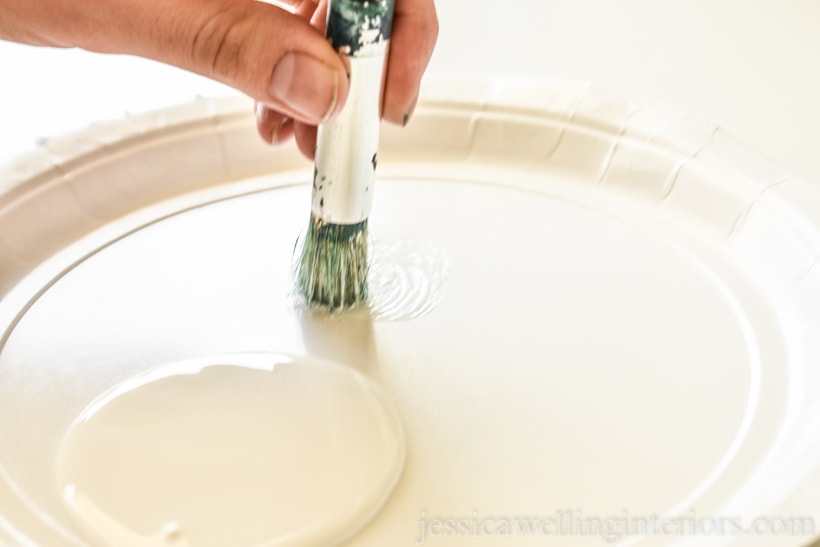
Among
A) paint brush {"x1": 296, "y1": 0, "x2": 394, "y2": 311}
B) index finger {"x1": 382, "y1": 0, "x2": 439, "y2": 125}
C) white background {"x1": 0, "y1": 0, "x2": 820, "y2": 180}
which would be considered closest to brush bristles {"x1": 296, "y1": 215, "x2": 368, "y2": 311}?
paint brush {"x1": 296, "y1": 0, "x2": 394, "y2": 311}

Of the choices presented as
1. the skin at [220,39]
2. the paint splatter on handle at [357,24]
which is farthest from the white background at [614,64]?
the paint splatter on handle at [357,24]

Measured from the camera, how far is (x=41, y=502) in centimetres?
55

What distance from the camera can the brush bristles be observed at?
69cm

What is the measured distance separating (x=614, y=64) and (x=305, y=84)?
60 cm

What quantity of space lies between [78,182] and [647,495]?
22.3 inches

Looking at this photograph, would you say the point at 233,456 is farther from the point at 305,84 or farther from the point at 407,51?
the point at 407,51

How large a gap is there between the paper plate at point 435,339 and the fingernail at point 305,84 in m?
0.18

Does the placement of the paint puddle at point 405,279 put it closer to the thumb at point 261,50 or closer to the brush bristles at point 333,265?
the brush bristles at point 333,265

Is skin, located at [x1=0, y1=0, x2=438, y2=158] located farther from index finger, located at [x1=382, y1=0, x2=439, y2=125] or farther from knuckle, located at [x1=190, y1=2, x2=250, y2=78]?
index finger, located at [x1=382, y1=0, x2=439, y2=125]

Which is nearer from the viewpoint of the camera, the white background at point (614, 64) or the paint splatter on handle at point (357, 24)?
the paint splatter on handle at point (357, 24)

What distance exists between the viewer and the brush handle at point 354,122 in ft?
1.91

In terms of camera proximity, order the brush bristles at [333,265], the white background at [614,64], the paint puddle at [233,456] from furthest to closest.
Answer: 1. the white background at [614,64]
2. the brush bristles at [333,265]
3. the paint puddle at [233,456]

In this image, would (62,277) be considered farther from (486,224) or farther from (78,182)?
(486,224)

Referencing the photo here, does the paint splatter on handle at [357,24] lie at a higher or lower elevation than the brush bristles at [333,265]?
higher
